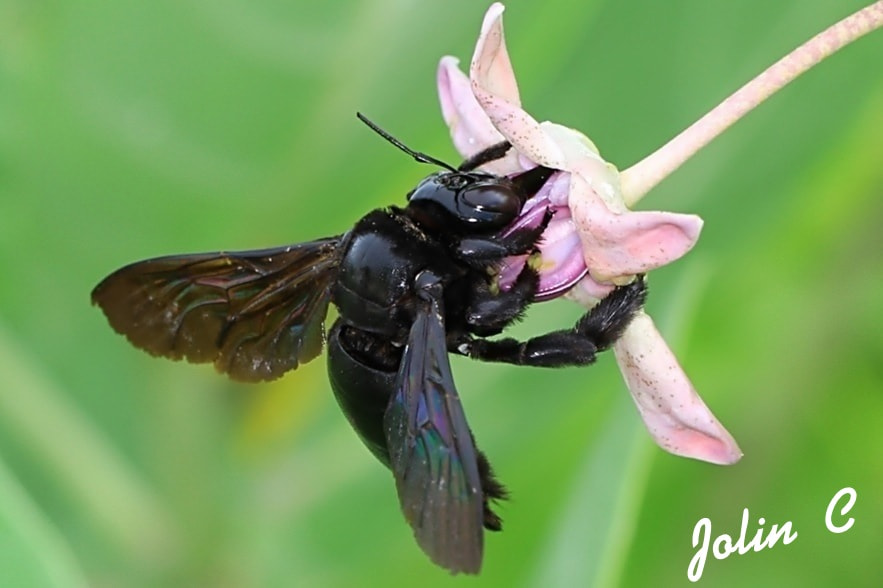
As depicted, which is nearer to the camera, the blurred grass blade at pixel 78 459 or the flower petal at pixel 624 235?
the flower petal at pixel 624 235

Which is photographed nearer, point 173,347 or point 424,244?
point 424,244

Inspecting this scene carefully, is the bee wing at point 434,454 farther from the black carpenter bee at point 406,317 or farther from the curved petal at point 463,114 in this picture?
the curved petal at point 463,114

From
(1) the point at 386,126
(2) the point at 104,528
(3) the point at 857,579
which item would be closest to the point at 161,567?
(2) the point at 104,528

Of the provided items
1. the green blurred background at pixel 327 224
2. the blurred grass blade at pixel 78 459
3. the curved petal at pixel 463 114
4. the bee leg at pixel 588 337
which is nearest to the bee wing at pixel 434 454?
the bee leg at pixel 588 337

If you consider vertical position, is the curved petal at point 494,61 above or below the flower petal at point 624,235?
above

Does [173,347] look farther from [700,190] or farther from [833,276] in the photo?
[833,276]

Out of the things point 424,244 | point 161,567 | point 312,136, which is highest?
point 312,136
